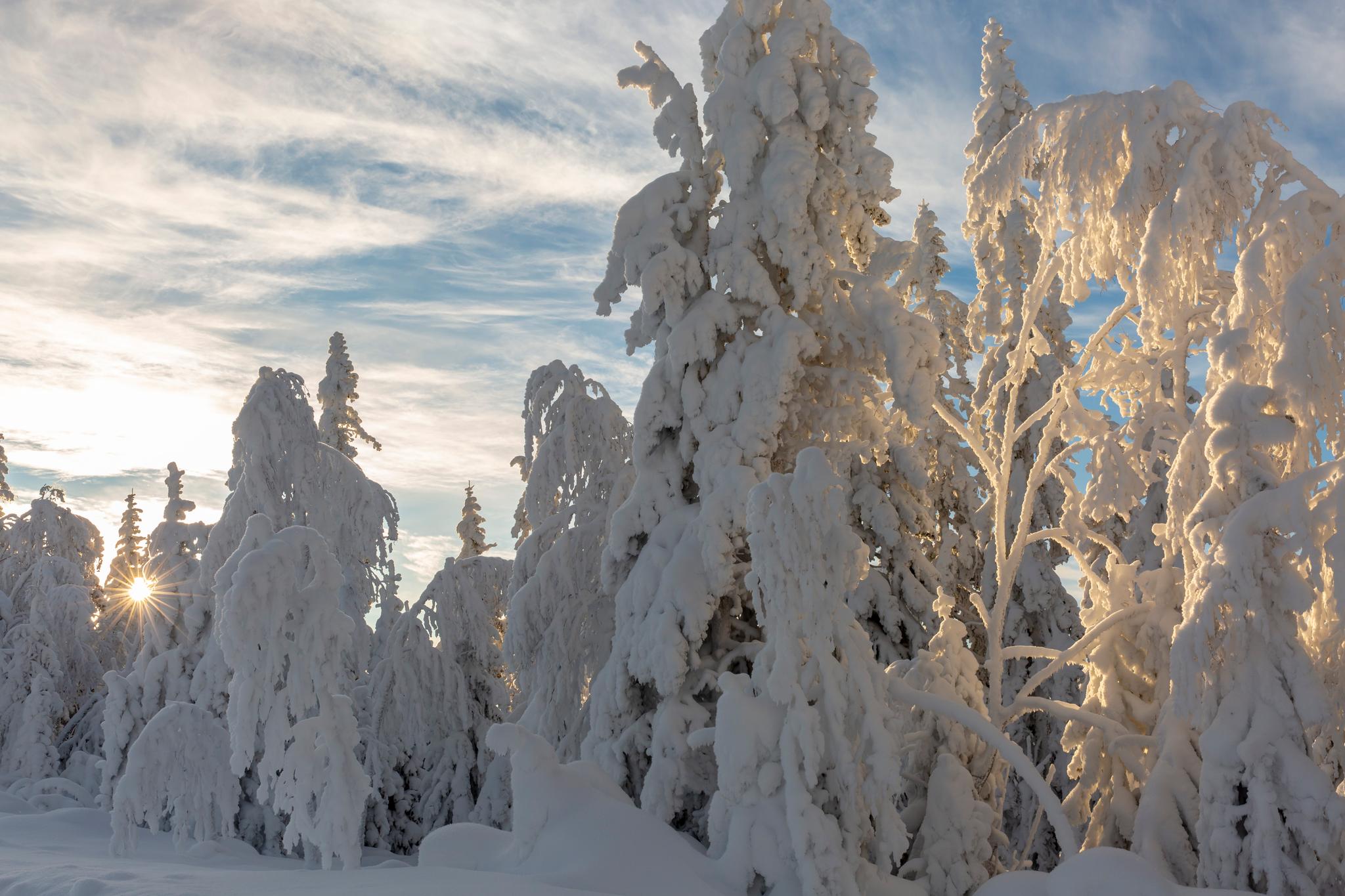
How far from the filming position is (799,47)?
13.3m

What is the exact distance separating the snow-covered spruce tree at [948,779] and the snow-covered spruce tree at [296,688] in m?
6.00

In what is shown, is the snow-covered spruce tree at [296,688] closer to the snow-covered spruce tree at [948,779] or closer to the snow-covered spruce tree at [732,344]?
the snow-covered spruce tree at [732,344]

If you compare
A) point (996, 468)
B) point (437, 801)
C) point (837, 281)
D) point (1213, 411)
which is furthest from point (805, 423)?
point (437, 801)

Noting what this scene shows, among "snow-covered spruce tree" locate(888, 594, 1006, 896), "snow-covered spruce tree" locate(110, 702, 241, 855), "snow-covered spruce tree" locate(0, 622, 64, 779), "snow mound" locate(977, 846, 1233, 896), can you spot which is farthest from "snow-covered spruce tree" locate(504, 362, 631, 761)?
"snow-covered spruce tree" locate(0, 622, 64, 779)

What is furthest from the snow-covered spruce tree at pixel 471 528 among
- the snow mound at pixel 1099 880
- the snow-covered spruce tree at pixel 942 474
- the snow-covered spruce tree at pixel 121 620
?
the snow mound at pixel 1099 880

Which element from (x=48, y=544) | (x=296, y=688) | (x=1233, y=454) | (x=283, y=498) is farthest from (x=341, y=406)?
(x=1233, y=454)

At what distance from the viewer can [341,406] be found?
1040 inches

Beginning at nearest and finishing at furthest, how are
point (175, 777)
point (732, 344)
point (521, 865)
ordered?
1. point (521, 865)
2. point (175, 777)
3. point (732, 344)

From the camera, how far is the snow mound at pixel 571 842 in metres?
9.52

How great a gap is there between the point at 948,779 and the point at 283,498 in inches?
519

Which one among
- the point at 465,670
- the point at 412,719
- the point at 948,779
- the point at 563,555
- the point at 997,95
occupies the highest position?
the point at 997,95

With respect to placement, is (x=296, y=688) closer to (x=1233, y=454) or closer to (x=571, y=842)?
(x=571, y=842)

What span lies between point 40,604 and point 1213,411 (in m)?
27.8

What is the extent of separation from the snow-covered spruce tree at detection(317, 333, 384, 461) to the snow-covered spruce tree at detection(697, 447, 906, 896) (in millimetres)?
17817
